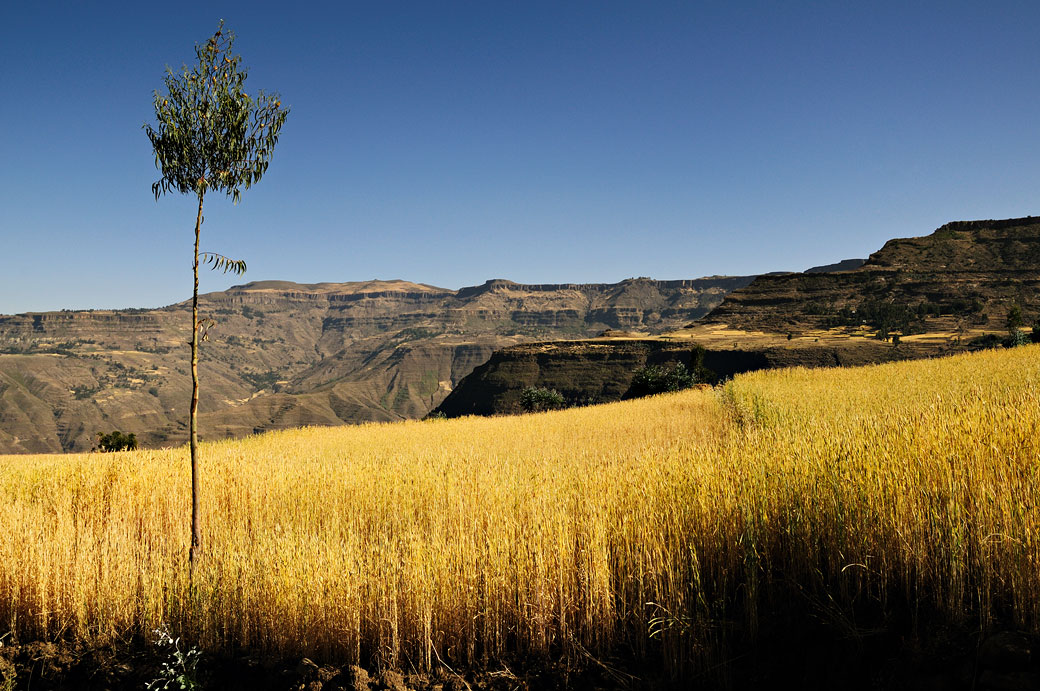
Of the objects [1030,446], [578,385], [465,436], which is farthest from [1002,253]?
[1030,446]

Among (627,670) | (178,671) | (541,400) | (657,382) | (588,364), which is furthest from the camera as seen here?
(588,364)

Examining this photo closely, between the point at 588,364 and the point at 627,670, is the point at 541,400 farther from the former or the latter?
the point at 588,364

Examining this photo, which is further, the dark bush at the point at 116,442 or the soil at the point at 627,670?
the dark bush at the point at 116,442

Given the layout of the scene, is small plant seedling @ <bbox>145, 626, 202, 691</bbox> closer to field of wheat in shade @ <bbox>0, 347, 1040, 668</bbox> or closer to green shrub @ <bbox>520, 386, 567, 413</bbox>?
field of wheat in shade @ <bbox>0, 347, 1040, 668</bbox>

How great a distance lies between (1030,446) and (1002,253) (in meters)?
138

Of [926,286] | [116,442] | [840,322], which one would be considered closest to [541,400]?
[116,442]

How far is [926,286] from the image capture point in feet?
352

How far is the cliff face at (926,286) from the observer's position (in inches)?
3676

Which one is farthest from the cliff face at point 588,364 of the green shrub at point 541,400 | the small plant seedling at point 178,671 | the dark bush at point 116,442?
the small plant seedling at point 178,671

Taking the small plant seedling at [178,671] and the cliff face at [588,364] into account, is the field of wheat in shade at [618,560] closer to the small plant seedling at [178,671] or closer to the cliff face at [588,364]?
the small plant seedling at [178,671]

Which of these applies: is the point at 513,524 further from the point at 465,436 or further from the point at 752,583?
the point at 465,436

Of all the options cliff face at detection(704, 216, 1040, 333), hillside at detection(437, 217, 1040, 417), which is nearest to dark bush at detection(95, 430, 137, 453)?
hillside at detection(437, 217, 1040, 417)

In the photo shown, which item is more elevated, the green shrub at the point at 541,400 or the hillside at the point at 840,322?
the hillside at the point at 840,322

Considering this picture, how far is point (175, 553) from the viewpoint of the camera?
6906mm
